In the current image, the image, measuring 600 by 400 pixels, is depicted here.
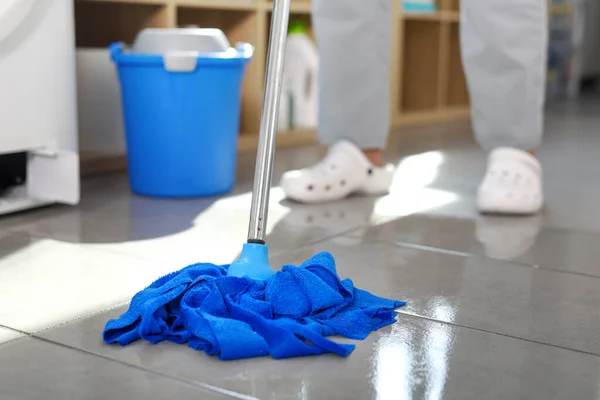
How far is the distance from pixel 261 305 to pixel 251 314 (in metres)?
0.03

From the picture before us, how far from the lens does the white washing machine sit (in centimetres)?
138

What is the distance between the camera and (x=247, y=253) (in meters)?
0.89

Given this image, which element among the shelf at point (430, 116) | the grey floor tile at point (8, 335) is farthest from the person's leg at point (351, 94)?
the shelf at point (430, 116)

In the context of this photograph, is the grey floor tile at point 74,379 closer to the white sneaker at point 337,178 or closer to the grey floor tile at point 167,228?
the grey floor tile at point 167,228

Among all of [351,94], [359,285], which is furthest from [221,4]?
[359,285]

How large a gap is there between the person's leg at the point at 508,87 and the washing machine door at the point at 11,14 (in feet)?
2.59

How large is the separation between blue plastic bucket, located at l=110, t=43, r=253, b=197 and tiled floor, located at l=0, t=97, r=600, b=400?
6 cm

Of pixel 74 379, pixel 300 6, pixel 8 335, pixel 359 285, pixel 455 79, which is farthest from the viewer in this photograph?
pixel 455 79

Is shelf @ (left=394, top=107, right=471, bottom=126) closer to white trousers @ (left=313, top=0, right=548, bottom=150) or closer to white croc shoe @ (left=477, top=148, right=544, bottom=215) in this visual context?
white trousers @ (left=313, top=0, right=548, bottom=150)

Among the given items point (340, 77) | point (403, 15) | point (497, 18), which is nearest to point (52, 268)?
point (340, 77)

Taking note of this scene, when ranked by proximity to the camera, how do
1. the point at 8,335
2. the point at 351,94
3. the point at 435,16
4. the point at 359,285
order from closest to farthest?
the point at 8,335, the point at 359,285, the point at 351,94, the point at 435,16

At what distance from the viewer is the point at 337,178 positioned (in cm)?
162

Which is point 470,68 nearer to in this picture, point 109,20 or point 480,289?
point 480,289

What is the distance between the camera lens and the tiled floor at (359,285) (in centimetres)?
73
